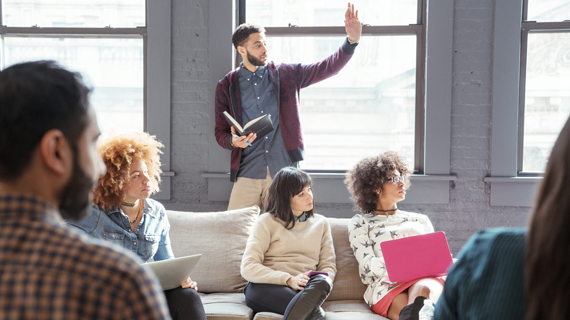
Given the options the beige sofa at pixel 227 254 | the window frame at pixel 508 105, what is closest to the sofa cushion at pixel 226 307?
the beige sofa at pixel 227 254

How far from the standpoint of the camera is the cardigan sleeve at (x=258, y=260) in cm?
228

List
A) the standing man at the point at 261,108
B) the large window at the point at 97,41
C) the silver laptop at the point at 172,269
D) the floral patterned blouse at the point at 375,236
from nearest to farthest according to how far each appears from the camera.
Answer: the silver laptop at the point at 172,269, the floral patterned blouse at the point at 375,236, the standing man at the point at 261,108, the large window at the point at 97,41

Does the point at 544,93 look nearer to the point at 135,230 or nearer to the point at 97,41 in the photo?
the point at 135,230

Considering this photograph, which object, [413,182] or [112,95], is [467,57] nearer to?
[413,182]

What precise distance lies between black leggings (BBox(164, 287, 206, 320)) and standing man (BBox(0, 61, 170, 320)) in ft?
4.40

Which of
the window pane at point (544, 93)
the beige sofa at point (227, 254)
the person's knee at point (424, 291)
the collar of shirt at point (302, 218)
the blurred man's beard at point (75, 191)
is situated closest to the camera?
the blurred man's beard at point (75, 191)

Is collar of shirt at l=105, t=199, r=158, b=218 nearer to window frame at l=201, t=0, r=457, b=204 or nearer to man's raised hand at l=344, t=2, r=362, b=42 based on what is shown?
window frame at l=201, t=0, r=457, b=204

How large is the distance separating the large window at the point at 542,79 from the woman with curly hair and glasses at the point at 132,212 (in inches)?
104

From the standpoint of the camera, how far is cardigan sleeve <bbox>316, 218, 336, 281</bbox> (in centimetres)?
250

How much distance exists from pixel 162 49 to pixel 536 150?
114 inches

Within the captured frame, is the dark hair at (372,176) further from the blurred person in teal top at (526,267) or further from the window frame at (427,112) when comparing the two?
the blurred person in teal top at (526,267)

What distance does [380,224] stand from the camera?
8.39 ft

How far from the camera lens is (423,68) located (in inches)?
131

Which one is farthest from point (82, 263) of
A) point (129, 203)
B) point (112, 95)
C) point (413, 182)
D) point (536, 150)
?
point (536, 150)
